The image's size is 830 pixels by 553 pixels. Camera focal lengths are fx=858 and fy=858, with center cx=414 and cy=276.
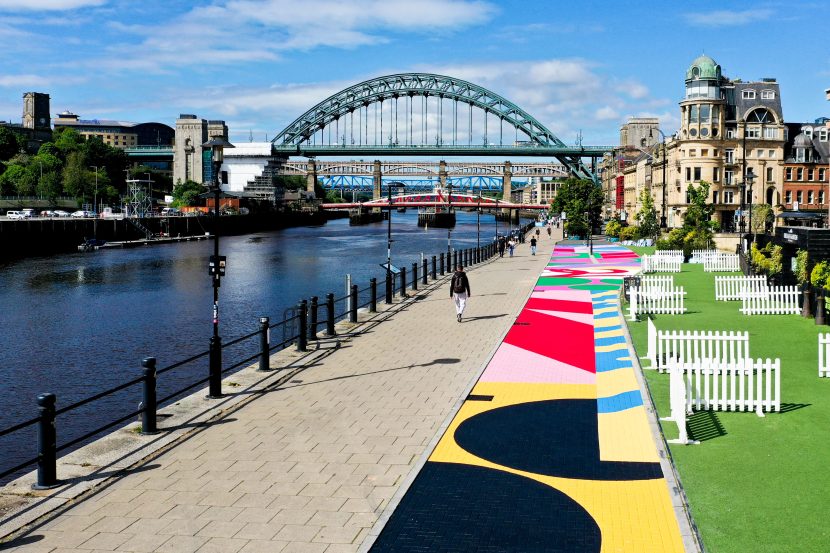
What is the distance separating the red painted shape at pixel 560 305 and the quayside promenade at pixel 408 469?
10.1 meters

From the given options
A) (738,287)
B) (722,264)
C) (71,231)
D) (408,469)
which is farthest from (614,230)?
(408,469)

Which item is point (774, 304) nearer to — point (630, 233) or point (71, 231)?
point (630, 233)

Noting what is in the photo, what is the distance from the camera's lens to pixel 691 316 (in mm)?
32250

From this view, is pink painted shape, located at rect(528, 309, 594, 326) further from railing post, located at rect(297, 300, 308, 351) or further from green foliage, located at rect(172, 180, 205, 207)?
green foliage, located at rect(172, 180, 205, 207)

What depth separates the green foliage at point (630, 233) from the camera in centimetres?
8759

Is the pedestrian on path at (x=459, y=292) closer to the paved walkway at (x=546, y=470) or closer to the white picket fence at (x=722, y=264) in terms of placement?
the paved walkway at (x=546, y=470)

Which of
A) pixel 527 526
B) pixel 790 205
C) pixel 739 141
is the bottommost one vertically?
pixel 527 526

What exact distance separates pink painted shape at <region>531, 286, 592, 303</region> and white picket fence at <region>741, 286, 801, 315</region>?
24.3ft

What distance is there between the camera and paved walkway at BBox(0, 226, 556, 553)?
11258 millimetres

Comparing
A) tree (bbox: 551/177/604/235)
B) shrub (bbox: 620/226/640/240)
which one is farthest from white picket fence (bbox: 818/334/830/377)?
tree (bbox: 551/177/604/235)

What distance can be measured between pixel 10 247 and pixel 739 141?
283ft

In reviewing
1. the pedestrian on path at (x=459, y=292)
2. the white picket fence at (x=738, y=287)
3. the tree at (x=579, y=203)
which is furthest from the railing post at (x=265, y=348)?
the tree at (x=579, y=203)

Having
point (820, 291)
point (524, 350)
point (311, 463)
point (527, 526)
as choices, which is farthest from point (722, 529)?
point (820, 291)

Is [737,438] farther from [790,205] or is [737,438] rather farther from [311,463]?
[790,205]
